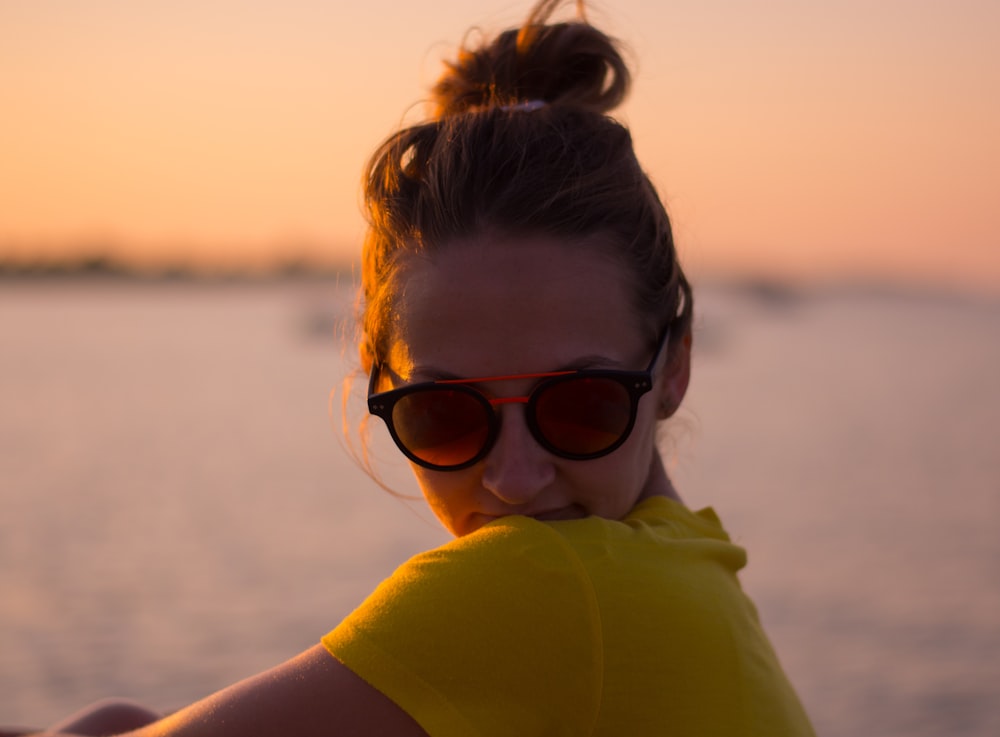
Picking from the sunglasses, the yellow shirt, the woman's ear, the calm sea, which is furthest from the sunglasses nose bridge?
the calm sea

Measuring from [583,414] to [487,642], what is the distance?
0.44m

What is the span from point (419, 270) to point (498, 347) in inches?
8.3

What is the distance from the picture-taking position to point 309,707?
1511 mm

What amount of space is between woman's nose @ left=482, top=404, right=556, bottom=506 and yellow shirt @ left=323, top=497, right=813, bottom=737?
0.38 feet

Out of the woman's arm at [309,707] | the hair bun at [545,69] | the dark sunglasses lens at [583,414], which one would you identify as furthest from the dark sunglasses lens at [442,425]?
the hair bun at [545,69]

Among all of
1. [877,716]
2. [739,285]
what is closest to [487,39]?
[877,716]

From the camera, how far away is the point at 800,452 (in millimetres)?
16578

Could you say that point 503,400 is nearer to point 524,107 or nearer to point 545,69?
point 524,107

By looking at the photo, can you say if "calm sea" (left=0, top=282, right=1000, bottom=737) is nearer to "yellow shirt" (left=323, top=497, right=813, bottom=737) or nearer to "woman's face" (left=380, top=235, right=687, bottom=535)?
"woman's face" (left=380, top=235, right=687, bottom=535)

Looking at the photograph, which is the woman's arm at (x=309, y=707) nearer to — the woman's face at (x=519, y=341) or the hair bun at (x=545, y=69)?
the woman's face at (x=519, y=341)

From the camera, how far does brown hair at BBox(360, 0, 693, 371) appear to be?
185cm

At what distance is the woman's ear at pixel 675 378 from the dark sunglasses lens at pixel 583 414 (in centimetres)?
29

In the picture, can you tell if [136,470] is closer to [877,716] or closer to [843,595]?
[843,595]

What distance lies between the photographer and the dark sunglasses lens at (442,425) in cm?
182
